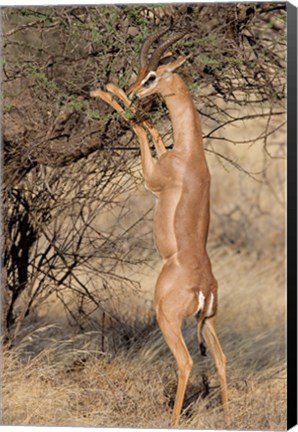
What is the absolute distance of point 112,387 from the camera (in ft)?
28.9

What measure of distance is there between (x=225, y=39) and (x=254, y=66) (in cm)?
32

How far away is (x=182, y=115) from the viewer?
26.3 feet

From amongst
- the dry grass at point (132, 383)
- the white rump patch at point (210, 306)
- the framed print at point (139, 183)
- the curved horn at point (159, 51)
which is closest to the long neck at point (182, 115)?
the framed print at point (139, 183)

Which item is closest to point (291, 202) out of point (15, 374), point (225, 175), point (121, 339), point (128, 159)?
point (128, 159)

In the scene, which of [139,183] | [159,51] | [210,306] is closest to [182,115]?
[159,51]

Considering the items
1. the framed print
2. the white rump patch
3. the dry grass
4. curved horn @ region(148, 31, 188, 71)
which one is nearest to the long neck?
the framed print

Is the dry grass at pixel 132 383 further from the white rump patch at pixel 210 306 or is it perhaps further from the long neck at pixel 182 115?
the long neck at pixel 182 115

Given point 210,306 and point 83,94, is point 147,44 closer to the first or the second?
point 83,94

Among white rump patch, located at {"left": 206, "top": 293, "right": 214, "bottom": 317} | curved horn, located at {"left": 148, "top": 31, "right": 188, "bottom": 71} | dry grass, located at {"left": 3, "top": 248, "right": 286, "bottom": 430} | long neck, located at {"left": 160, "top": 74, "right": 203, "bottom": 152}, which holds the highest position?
curved horn, located at {"left": 148, "top": 31, "right": 188, "bottom": 71}

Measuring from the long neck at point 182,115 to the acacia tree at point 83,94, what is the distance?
0.64 ft

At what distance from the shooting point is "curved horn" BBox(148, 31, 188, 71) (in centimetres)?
788

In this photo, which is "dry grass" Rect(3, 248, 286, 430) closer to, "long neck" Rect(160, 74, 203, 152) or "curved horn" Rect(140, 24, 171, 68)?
"long neck" Rect(160, 74, 203, 152)

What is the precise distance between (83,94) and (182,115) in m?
1.13

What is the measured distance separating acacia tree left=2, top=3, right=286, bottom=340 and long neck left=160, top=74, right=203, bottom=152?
0.64 ft
